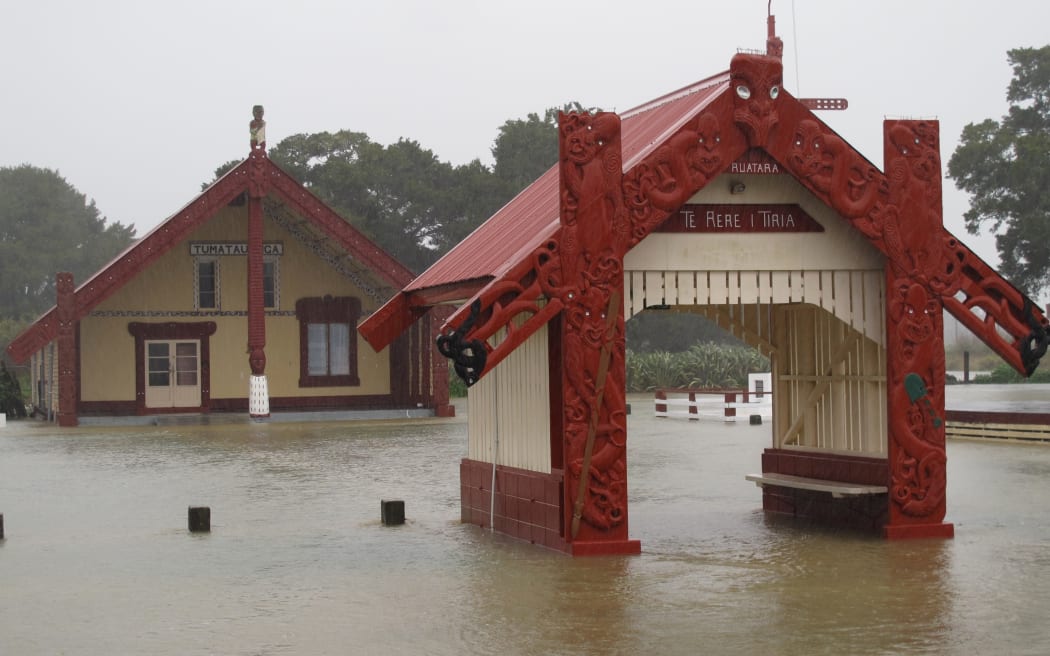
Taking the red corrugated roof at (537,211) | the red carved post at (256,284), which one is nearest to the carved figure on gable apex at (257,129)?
the red carved post at (256,284)

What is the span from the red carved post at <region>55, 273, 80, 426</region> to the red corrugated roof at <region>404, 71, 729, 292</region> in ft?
66.7

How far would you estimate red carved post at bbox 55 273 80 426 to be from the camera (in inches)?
1379

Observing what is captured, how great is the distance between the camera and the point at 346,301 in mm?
39688

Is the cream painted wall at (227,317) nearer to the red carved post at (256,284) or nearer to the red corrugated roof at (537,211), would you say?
the red carved post at (256,284)

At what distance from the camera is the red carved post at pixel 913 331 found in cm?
1357

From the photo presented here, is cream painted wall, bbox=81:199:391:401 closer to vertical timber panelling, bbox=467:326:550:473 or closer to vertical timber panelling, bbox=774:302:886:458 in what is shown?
vertical timber panelling, bbox=467:326:550:473

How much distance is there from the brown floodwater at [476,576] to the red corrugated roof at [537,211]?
2703 millimetres

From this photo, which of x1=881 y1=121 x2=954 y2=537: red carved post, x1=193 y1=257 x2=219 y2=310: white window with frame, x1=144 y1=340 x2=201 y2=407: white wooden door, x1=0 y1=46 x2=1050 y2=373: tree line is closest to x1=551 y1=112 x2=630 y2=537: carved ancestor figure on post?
x1=881 y1=121 x2=954 y2=537: red carved post

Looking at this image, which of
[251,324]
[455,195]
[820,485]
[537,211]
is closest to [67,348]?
[251,324]

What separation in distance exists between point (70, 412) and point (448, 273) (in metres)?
23.2

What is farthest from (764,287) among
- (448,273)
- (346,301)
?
(346,301)

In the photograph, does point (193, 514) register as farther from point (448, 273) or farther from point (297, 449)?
point (297, 449)

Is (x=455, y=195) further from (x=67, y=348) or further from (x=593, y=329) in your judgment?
(x=593, y=329)

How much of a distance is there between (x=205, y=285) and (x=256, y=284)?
2926 mm
